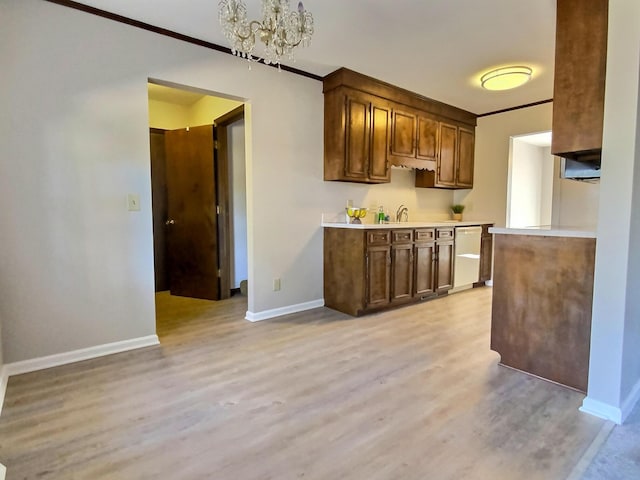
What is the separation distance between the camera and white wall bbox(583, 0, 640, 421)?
1.60 metres

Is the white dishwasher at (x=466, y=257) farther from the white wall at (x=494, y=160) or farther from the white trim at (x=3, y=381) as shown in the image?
the white trim at (x=3, y=381)

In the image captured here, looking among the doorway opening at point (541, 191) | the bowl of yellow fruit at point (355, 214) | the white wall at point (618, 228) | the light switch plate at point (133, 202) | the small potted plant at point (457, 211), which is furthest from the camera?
the small potted plant at point (457, 211)

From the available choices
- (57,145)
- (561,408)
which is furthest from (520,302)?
(57,145)

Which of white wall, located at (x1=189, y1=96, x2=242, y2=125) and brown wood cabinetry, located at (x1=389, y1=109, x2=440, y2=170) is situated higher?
white wall, located at (x1=189, y1=96, x2=242, y2=125)

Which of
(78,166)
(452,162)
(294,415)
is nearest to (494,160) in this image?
(452,162)

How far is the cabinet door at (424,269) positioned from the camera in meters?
3.84

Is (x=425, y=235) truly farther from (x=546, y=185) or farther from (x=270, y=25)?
(x=546, y=185)

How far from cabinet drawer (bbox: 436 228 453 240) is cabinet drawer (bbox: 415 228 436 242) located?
0.27 ft

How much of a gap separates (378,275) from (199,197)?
2.39 meters

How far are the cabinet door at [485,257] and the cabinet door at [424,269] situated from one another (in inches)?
44.1

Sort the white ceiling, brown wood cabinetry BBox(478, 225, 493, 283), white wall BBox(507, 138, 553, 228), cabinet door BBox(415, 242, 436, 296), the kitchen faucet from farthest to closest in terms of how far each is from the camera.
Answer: white wall BBox(507, 138, 553, 228) < brown wood cabinetry BBox(478, 225, 493, 283) < the kitchen faucet < cabinet door BBox(415, 242, 436, 296) < the white ceiling

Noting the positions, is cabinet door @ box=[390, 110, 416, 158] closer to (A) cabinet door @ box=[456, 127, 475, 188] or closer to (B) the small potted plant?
(A) cabinet door @ box=[456, 127, 475, 188]

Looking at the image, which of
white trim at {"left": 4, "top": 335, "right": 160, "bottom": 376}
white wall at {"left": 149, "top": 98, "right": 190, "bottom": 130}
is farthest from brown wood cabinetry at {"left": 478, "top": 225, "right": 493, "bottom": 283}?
white wall at {"left": 149, "top": 98, "right": 190, "bottom": 130}

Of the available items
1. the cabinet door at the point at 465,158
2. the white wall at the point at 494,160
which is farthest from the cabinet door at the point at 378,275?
the white wall at the point at 494,160
